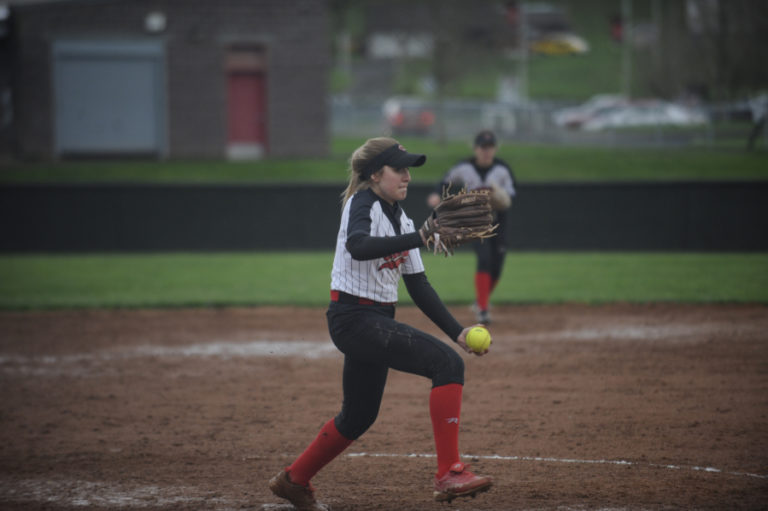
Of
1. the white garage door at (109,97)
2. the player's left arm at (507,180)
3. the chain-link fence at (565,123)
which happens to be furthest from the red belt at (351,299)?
the chain-link fence at (565,123)

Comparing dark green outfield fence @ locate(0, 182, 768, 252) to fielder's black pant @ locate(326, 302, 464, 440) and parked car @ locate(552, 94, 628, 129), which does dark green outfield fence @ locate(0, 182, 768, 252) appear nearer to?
fielder's black pant @ locate(326, 302, 464, 440)

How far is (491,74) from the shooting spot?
55.4 metres

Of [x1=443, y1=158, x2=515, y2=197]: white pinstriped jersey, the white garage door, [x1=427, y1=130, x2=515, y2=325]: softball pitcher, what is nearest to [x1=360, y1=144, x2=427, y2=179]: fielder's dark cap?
[x1=427, y1=130, x2=515, y2=325]: softball pitcher

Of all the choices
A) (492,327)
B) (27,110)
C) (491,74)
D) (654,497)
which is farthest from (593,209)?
(491,74)

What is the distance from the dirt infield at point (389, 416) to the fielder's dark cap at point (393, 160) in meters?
1.94

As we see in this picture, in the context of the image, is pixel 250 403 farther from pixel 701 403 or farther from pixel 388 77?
pixel 388 77

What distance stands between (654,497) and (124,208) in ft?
50.2

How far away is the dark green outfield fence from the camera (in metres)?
17.7

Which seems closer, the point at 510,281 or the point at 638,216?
the point at 510,281

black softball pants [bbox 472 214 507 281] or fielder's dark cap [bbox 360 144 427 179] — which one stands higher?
fielder's dark cap [bbox 360 144 427 179]

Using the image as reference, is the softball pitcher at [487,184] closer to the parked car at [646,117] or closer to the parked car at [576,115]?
the parked car at [646,117]

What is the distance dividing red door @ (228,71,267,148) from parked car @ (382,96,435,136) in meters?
8.34

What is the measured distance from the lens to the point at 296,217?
1867 cm

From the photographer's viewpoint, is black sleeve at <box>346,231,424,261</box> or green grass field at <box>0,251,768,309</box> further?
green grass field at <box>0,251,768,309</box>
